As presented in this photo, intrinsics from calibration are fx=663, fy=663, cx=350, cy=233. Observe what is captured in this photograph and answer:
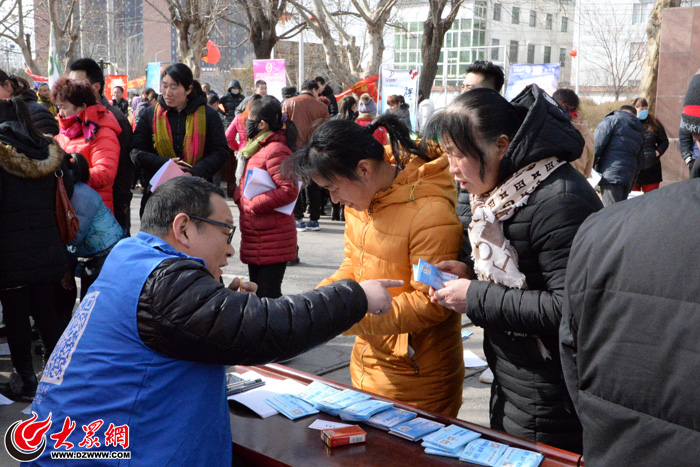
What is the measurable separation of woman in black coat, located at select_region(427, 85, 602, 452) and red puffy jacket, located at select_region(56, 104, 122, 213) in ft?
10.7

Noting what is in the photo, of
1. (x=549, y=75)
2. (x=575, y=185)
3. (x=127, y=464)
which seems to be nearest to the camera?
(x=127, y=464)

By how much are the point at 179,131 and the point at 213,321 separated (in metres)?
3.79

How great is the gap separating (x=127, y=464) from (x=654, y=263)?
135 centimetres

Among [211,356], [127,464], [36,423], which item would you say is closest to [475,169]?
[211,356]

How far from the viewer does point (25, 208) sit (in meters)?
3.84

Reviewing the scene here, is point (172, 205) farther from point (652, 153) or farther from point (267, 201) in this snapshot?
point (652, 153)

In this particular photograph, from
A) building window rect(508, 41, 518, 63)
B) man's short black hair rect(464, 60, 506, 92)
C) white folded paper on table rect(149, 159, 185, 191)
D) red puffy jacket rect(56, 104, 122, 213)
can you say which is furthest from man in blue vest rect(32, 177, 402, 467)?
building window rect(508, 41, 518, 63)

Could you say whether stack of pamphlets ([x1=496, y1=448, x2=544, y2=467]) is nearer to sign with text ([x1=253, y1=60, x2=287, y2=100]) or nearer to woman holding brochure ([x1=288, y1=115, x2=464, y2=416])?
woman holding brochure ([x1=288, y1=115, x2=464, y2=416])

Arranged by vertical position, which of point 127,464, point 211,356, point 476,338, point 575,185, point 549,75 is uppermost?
point 549,75

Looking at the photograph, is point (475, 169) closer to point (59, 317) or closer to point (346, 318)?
point (346, 318)

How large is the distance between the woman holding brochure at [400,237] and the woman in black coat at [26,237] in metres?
2.07

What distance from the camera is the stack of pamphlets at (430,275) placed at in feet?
7.01

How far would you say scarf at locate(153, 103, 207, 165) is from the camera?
5168mm

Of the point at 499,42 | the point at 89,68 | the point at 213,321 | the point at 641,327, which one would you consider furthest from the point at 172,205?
the point at 499,42
